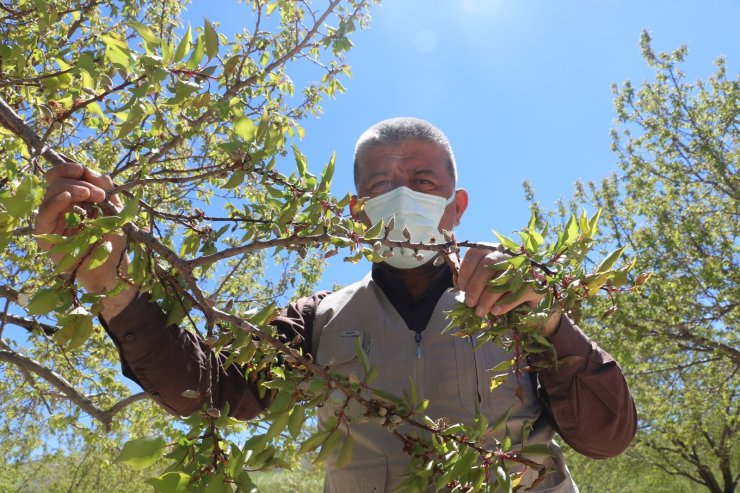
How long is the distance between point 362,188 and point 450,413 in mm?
1333

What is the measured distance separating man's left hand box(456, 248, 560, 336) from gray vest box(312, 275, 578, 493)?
903mm

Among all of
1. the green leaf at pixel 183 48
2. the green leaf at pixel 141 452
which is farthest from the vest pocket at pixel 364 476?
the green leaf at pixel 183 48

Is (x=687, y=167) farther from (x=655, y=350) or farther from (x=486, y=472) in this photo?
(x=486, y=472)

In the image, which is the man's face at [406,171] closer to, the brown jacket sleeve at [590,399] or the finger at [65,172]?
the brown jacket sleeve at [590,399]

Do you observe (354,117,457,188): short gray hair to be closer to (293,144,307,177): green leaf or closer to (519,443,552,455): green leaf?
(293,144,307,177): green leaf

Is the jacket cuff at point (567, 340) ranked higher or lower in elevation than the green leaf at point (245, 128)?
lower

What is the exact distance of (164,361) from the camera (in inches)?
77.7

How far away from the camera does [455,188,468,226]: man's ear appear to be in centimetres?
347

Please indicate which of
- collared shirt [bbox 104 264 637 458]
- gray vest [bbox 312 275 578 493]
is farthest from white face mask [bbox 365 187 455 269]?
collared shirt [bbox 104 264 637 458]

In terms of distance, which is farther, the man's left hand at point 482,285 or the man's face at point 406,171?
the man's face at point 406,171

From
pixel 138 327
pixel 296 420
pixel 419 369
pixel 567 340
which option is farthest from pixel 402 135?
pixel 296 420

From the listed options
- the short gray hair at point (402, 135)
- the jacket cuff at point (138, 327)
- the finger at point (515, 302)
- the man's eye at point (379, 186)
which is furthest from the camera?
the short gray hair at point (402, 135)

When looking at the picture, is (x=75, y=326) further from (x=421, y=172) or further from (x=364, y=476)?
(x=421, y=172)

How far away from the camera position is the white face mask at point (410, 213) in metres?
2.91
